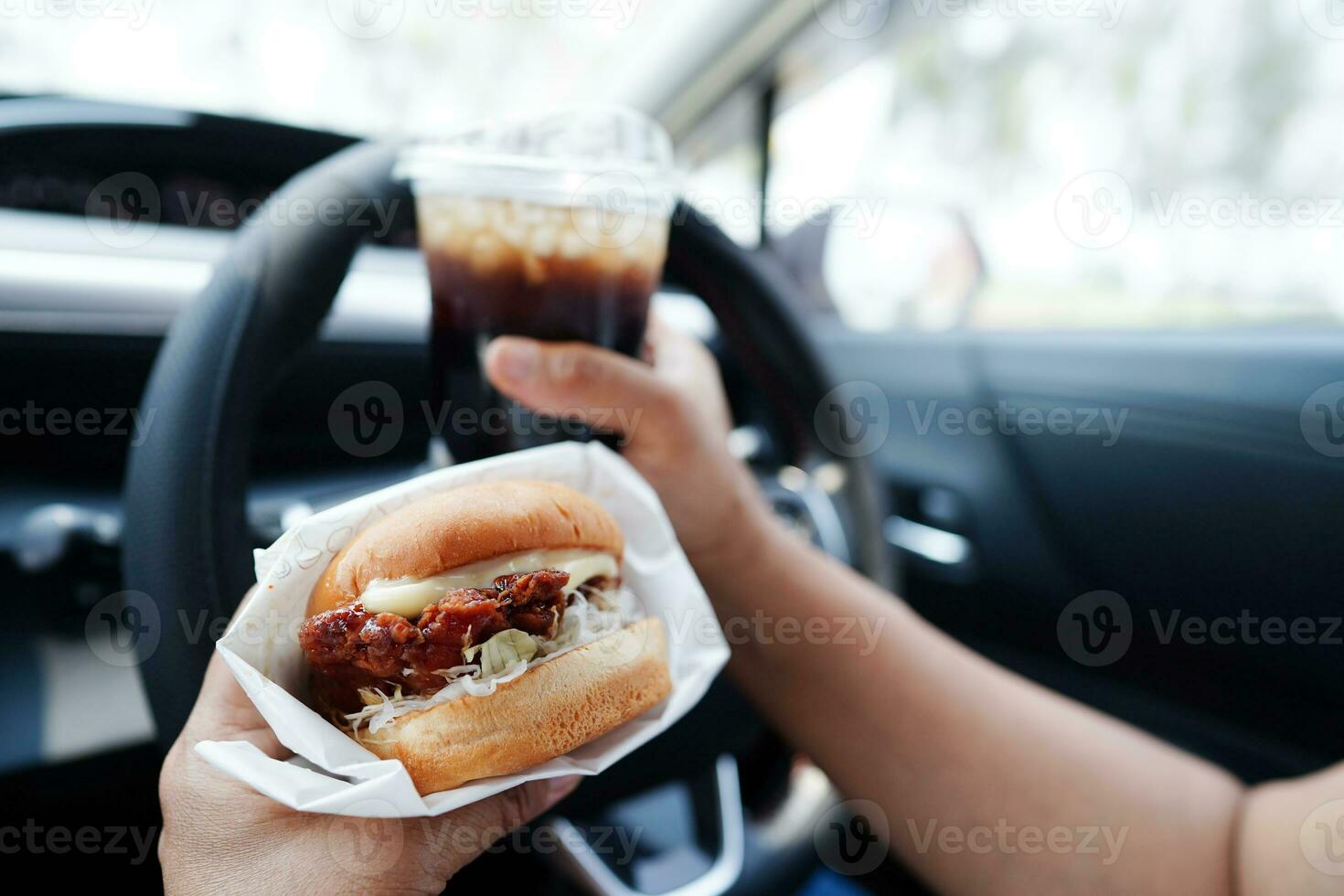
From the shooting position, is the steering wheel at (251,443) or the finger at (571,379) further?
the finger at (571,379)

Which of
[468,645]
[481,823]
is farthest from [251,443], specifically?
[481,823]

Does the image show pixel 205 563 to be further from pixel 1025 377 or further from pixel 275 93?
pixel 1025 377

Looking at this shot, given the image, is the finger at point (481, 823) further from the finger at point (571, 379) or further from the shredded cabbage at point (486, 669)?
the finger at point (571, 379)

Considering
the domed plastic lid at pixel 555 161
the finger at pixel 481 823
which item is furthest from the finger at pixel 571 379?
the finger at pixel 481 823

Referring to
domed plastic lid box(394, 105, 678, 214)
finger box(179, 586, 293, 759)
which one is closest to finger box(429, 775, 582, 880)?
finger box(179, 586, 293, 759)

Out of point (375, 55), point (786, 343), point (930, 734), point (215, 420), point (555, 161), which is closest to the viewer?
point (215, 420)

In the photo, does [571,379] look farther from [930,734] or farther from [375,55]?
[375,55]
